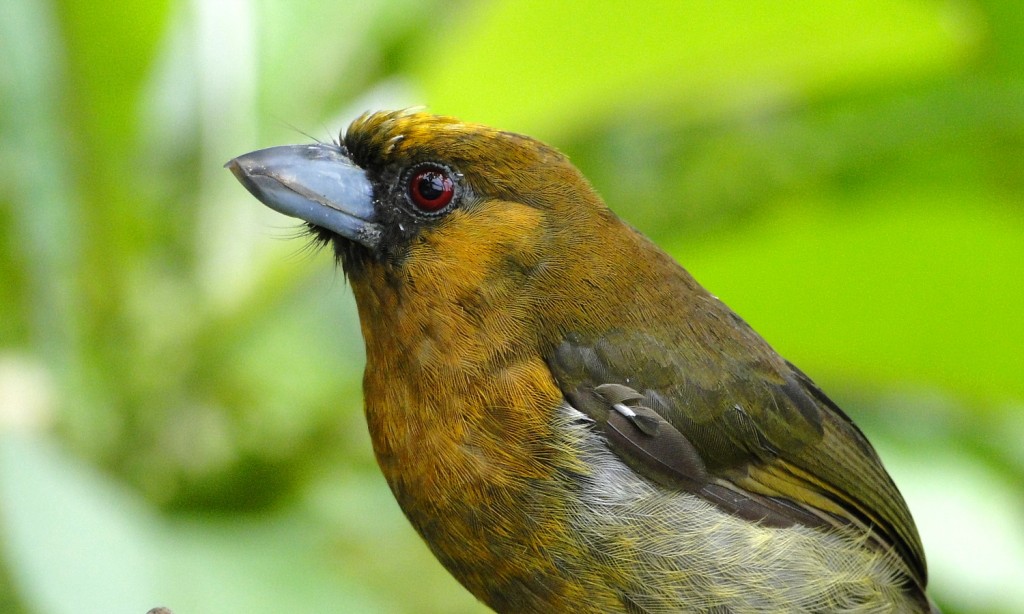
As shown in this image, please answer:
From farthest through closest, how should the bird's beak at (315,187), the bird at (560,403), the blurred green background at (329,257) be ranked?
the blurred green background at (329,257), the bird's beak at (315,187), the bird at (560,403)

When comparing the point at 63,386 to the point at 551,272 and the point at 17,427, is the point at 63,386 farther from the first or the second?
the point at 551,272

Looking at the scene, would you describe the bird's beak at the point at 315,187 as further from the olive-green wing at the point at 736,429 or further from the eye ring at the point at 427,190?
the olive-green wing at the point at 736,429

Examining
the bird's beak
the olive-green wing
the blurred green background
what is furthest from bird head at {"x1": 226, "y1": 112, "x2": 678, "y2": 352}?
the blurred green background

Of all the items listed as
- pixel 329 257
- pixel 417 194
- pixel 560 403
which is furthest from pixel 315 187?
pixel 329 257

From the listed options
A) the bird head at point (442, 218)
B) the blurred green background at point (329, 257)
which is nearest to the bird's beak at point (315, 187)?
the bird head at point (442, 218)

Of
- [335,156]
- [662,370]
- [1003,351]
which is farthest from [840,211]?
[335,156]
